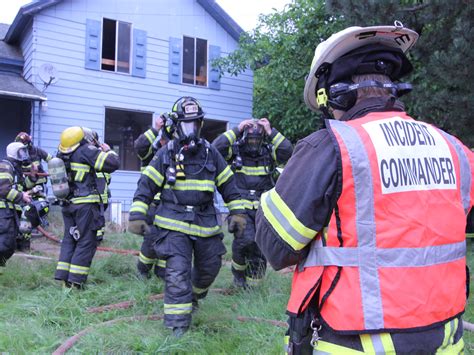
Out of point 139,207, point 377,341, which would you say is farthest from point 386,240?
point 139,207

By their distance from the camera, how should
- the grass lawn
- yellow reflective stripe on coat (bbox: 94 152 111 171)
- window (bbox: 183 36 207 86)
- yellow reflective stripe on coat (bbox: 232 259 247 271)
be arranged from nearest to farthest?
the grass lawn < yellow reflective stripe on coat (bbox: 94 152 111 171) < yellow reflective stripe on coat (bbox: 232 259 247 271) < window (bbox: 183 36 207 86)

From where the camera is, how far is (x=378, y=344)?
1542 millimetres

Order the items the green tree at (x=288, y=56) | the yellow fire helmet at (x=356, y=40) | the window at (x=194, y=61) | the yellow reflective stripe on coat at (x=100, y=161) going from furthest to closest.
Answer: the window at (x=194, y=61) < the green tree at (x=288, y=56) < the yellow reflective stripe on coat at (x=100, y=161) < the yellow fire helmet at (x=356, y=40)

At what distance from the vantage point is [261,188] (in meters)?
5.78

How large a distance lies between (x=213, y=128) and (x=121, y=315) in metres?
10.2

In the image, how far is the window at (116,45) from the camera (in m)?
12.0

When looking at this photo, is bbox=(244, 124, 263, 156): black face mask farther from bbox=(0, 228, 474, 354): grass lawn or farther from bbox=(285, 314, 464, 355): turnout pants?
bbox=(285, 314, 464, 355): turnout pants

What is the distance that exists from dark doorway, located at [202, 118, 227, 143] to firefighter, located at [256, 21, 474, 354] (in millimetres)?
11867

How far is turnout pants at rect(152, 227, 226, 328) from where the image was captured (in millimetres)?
3785

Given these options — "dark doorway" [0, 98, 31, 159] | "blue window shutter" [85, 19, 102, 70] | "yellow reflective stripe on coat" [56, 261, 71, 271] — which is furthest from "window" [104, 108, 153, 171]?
"yellow reflective stripe on coat" [56, 261, 71, 271]

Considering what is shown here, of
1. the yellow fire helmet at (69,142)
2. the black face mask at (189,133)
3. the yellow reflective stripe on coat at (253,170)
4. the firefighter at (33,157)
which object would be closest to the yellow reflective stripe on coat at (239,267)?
the yellow reflective stripe on coat at (253,170)

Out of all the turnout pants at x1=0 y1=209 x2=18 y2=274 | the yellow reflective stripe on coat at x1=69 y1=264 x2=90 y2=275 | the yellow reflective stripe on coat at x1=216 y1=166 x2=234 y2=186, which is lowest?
the yellow reflective stripe on coat at x1=69 y1=264 x2=90 y2=275

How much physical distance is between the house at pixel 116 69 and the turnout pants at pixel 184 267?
7.73 meters

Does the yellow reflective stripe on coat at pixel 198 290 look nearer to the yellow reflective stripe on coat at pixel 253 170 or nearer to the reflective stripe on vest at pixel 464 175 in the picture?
the yellow reflective stripe on coat at pixel 253 170
